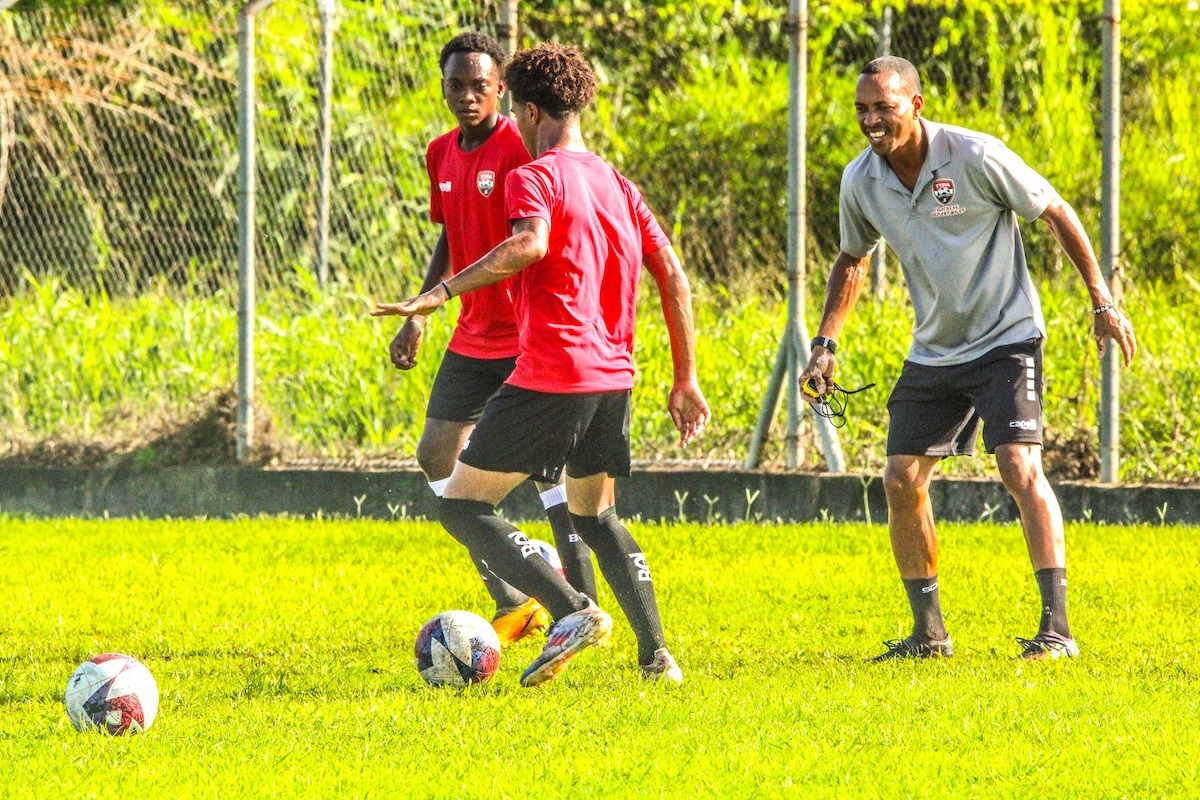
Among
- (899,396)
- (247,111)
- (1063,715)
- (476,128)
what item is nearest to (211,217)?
(247,111)

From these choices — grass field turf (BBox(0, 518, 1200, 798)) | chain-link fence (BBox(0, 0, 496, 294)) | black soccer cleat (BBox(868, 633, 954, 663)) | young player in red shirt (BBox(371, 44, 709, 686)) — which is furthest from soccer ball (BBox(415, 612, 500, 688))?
chain-link fence (BBox(0, 0, 496, 294))

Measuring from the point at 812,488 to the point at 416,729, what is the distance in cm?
505

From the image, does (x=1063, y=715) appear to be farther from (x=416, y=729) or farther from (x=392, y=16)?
(x=392, y=16)

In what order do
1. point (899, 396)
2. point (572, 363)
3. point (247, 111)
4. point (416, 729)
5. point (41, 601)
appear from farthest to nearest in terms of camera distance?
point (247, 111)
point (41, 601)
point (899, 396)
point (572, 363)
point (416, 729)

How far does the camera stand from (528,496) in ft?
31.9

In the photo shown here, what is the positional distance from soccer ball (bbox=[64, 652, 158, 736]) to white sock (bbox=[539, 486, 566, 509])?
6.51 ft

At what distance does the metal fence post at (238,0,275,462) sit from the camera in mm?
10250

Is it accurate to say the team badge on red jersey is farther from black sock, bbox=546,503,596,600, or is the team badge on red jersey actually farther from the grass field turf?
black sock, bbox=546,503,596,600

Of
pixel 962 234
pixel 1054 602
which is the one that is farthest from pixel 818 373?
pixel 1054 602

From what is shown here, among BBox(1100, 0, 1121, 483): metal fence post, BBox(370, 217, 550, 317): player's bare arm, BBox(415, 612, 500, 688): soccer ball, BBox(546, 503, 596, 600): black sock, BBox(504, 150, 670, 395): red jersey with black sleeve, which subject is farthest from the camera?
BBox(1100, 0, 1121, 483): metal fence post

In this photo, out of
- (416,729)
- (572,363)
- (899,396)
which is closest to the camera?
(416,729)

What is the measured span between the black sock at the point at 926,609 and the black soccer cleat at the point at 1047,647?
30cm

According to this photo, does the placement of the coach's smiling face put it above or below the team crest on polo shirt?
above

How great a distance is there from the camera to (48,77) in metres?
12.0
